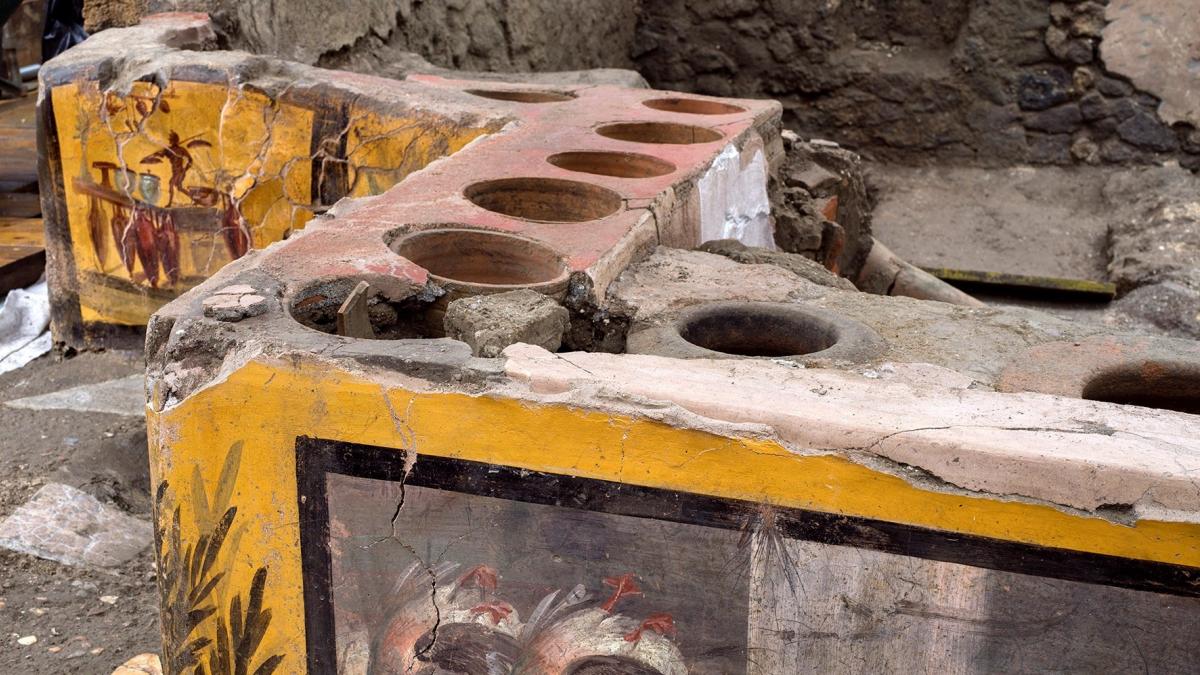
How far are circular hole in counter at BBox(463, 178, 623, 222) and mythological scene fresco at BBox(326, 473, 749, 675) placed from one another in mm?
1690

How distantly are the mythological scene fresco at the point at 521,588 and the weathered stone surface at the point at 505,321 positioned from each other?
39 cm

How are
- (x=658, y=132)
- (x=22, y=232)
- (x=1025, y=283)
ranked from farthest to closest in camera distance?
(x=1025, y=283) < (x=22, y=232) < (x=658, y=132)

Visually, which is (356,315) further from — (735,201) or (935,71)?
(935,71)

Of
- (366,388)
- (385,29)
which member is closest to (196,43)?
(385,29)

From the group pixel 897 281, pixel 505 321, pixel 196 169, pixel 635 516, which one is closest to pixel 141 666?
pixel 505 321

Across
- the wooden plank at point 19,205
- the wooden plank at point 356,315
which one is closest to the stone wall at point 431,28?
the wooden plank at point 19,205

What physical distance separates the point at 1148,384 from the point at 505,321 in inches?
57.1

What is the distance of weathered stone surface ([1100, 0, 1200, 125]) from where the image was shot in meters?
7.79

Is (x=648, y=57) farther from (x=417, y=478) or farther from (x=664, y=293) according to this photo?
(x=417, y=478)

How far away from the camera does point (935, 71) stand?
8.55 meters

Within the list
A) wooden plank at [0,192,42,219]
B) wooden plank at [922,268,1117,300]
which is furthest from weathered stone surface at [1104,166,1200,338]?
wooden plank at [0,192,42,219]

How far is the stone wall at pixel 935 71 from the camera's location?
8109 mm

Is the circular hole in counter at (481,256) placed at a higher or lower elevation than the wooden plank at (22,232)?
higher

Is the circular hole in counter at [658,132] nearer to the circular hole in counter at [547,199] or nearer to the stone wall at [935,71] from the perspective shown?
the circular hole in counter at [547,199]
